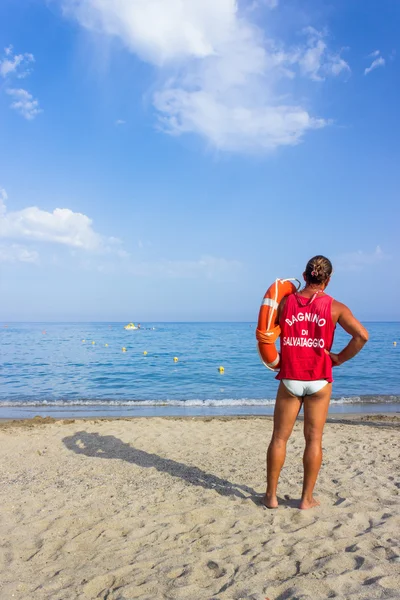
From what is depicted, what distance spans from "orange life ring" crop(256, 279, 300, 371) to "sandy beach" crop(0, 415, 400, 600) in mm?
1466

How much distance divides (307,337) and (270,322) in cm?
35

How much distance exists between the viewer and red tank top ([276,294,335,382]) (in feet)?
12.2

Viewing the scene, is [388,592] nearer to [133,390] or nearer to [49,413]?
[49,413]

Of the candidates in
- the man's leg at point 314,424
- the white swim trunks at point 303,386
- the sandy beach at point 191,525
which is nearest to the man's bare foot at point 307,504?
the sandy beach at point 191,525

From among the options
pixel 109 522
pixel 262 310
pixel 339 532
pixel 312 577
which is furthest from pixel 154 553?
pixel 262 310

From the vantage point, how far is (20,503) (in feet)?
14.9

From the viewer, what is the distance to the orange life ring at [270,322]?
3799 millimetres

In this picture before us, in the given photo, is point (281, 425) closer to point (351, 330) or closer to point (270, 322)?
point (270, 322)

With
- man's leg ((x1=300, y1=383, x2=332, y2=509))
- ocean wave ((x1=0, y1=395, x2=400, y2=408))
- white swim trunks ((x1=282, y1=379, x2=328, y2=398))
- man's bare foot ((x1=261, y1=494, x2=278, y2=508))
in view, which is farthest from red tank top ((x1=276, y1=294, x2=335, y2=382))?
ocean wave ((x1=0, y1=395, x2=400, y2=408))

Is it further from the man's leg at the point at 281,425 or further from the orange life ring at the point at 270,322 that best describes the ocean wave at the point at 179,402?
the orange life ring at the point at 270,322

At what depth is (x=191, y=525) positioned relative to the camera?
3824 mm

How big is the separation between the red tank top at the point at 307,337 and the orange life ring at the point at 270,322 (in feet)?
0.27

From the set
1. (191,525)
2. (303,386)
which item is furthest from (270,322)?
(191,525)

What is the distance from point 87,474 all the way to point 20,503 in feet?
3.26
